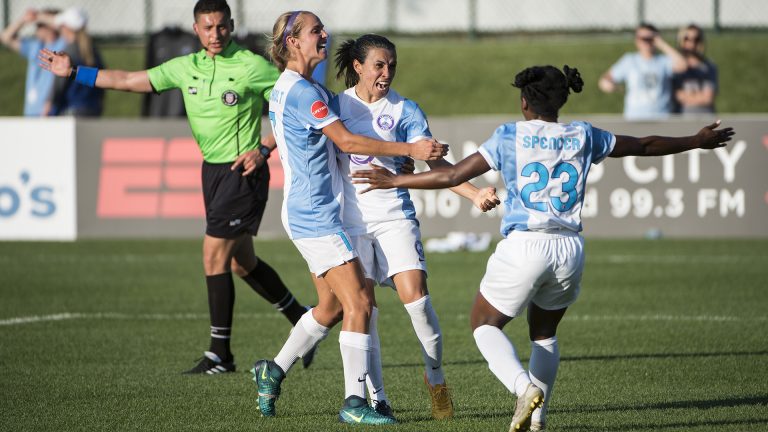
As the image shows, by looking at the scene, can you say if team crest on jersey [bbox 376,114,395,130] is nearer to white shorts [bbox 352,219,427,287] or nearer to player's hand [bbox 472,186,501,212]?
white shorts [bbox 352,219,427,287]

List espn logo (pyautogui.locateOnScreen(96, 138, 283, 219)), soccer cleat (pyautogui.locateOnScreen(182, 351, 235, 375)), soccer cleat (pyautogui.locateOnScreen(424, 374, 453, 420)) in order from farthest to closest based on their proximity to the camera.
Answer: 1. espn logo (pyautogui.locateOnScreen(96, 138, 283, 219))
2. soccer cleat (pyautogui.locateOnScreen(182, 351, 235, 375))
3. soccer cleat (pyautogui.locateOnScreen(424, 374, 453, 420))

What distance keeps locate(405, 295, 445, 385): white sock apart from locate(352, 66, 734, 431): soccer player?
2.05ft

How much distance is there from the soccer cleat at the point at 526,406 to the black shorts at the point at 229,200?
10.6 feet

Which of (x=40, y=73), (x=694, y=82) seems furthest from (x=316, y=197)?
(x=40, y=73)

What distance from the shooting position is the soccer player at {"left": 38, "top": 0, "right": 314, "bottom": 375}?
8227mm

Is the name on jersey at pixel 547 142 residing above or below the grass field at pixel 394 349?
above

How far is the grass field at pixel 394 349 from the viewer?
21.7 feet

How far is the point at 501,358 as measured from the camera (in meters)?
5.89

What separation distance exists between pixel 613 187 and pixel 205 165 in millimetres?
8331

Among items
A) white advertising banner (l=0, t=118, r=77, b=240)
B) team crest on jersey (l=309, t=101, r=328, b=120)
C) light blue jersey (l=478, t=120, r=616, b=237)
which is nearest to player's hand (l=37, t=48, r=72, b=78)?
team crest on jersey (l=309, t=101, r=328, b=120)

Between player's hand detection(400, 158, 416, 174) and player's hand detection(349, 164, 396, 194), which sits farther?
player's hand detection(400, 158, 416, 174)

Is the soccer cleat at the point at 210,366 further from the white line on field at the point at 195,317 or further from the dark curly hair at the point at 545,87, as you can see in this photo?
the dark curly hair at the point at 545,87

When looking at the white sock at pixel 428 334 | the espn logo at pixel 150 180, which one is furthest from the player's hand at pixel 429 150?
the espn logo at pixel 150 180

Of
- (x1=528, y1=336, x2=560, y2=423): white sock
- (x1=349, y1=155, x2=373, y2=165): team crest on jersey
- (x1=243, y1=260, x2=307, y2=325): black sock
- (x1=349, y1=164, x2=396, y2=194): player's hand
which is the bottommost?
(x1=528, y1=336, x2=560, y2=423): white sock
